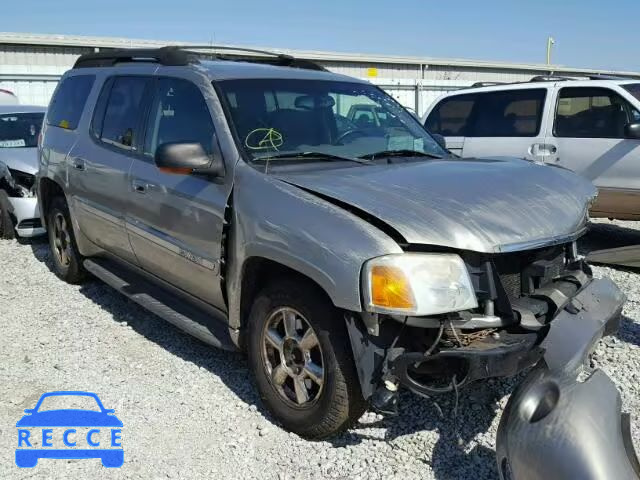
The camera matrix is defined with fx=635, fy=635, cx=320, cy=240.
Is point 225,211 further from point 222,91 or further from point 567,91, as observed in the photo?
point 567,91

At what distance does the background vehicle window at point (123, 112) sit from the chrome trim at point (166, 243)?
564mm

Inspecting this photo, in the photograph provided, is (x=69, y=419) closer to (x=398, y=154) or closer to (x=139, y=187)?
(x=139, y=187)

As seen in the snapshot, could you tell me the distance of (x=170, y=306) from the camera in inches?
165

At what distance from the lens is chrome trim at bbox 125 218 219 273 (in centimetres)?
367

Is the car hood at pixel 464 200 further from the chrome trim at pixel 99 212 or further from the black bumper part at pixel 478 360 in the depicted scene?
the chrome trim at pixel 99 212

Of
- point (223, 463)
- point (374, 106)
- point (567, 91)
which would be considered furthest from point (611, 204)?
point (223, 463)

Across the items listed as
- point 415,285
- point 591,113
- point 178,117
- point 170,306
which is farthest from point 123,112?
point 591,113

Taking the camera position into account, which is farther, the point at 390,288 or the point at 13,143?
the point at 13,143

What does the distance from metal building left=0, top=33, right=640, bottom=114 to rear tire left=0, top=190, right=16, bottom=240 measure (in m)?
8.30

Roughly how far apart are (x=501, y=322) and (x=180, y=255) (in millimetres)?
2003

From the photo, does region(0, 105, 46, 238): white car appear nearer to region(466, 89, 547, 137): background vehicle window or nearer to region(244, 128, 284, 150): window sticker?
region(244, 128, 284, 150): window sticker

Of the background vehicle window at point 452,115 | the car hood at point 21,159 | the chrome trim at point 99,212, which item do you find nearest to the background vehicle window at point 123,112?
the chrome trim at point 99,212

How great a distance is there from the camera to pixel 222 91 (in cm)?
381

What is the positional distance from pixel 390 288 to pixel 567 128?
18.3 ft
